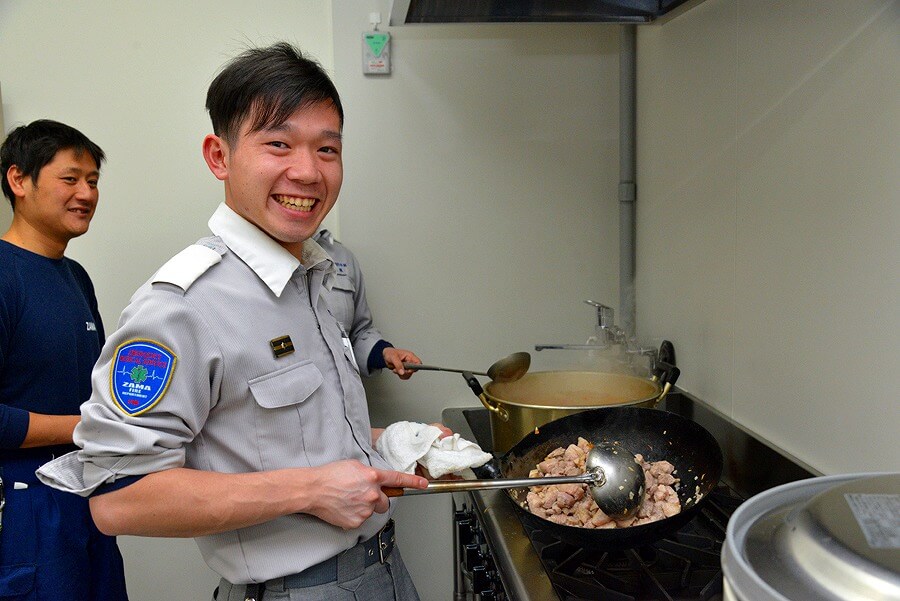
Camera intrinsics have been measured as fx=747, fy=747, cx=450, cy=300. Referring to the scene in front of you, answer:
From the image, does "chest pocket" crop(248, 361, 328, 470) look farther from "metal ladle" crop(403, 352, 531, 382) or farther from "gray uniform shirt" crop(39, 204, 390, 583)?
"metal ladle" crop(403, 352, 531, 382)

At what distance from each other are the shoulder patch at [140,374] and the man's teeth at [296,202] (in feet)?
0.84

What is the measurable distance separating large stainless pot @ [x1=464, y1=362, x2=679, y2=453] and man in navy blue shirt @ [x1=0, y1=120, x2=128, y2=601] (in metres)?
0.93

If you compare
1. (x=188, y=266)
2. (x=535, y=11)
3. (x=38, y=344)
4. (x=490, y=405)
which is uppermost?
(x=535, y=11)

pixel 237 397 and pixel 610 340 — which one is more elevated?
pixel 237 397

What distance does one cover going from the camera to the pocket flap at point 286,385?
960 millimetres

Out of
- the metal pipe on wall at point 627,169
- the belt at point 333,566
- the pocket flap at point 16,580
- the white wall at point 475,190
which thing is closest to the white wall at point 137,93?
the white wall at point 475,190

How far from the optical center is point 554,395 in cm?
184

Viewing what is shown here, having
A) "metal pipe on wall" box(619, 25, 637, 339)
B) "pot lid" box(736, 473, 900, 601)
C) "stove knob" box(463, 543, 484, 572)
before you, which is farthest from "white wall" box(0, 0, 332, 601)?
"pot lid" box(736, 473, 900, 601)

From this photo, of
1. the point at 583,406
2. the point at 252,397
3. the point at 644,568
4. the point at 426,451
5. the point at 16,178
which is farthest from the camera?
the point at 16,178

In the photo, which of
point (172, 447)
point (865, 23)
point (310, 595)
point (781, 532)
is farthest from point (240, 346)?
point (865, 23)

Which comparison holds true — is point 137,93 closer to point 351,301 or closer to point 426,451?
point 351,301

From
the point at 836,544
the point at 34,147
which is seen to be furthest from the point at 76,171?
the point at 836,544

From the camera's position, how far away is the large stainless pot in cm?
147

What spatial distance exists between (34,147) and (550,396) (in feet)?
4.56
